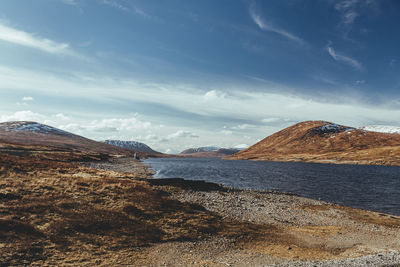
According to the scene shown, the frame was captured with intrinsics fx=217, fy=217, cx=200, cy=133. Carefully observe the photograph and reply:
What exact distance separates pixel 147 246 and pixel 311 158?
21168cm

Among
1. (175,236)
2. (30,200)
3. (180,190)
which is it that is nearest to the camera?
(175,236)

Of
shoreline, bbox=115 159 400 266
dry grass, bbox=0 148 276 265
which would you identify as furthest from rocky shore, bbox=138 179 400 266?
dry grass, bbox=0 148 276 265

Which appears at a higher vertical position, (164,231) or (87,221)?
(87,221)

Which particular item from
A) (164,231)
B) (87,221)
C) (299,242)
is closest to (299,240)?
(299,242)

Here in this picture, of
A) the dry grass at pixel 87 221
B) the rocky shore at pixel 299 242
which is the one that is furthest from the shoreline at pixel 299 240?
the dry grass at pixel 87 221

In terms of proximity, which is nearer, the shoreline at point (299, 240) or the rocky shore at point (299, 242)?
the rocky shore at point (299, 242)

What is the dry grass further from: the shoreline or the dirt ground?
the shoreline

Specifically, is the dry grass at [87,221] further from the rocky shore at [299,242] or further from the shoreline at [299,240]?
the shoreline at [299,240]

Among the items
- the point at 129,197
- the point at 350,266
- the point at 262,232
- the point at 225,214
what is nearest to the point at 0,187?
the point at 129,197

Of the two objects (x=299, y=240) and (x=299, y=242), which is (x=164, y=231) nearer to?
(x=299, y=242)

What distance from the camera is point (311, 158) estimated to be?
200 metres

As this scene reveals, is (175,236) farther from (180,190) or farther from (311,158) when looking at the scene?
(311,158)

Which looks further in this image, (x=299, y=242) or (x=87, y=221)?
(x=87, y=221)

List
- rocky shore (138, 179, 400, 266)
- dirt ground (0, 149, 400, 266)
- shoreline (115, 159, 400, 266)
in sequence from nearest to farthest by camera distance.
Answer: dirt ground (0, 149, 400, 266) → rocky shore (138, 179, 400, 266) → shoreline (115, 159, 400, 266)
